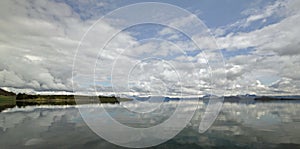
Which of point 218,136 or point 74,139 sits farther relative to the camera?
point 218,136

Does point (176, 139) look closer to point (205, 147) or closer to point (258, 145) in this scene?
point (205, 147)

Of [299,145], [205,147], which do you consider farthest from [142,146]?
[299,145]

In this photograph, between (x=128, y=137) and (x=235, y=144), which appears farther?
(x=128, y=137)

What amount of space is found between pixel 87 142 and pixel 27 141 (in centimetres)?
737

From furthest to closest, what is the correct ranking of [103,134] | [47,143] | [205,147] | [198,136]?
[103,134]
[198,136]
[47,143]
[205,147]

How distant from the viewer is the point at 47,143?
23.9 metres

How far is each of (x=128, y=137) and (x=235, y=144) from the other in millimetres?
12078

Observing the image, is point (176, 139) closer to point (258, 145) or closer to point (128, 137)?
point (128, 137)

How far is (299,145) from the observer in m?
23.4

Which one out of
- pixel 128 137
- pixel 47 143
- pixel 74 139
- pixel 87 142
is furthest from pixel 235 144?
A: pixel 47 143

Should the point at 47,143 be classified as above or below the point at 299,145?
above

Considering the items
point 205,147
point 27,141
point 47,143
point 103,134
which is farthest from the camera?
point 103,134

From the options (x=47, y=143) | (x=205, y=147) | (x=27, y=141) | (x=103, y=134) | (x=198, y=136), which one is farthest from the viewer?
(x=103, y=134)

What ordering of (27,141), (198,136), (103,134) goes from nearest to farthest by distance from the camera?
1. (27,141)
2. (198,136)
3. (103,134)
